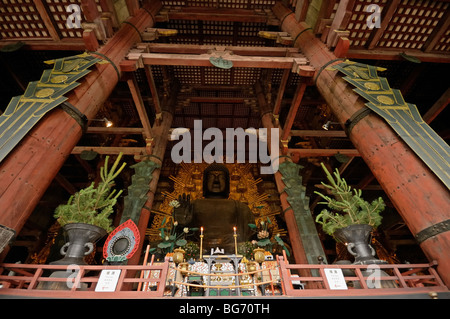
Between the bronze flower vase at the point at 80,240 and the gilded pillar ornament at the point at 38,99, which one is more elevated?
the gilded pillar ornament at the point at 38,99

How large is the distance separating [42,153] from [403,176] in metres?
4.99

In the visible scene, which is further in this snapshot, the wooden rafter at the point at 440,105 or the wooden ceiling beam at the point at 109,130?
the wooden ceiling beam at the point at 109,130

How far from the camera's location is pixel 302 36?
6.55 m

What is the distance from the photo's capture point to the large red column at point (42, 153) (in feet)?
8.89

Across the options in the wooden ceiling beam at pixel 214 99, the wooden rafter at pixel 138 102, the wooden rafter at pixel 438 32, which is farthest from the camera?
the wooden ceiling beam at pixel 214 99

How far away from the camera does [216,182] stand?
390 inches

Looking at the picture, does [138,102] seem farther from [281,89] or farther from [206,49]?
[281,89]

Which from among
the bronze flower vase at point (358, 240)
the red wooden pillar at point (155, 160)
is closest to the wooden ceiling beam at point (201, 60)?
the red wooden pillar at point (155, 160)

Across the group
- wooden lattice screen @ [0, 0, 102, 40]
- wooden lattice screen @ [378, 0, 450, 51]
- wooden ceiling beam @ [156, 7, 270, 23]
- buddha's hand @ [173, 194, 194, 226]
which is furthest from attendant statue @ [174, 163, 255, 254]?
wooden lattice screen @ [378, 0, 450, 51]

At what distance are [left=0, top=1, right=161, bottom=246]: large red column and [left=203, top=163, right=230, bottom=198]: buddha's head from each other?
587 cm

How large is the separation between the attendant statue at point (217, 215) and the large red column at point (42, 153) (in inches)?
180

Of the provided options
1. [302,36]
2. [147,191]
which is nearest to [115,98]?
→ [147,191]

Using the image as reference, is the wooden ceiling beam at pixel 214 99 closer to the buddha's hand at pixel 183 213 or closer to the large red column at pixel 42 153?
the buddha's hand at pixel 183 213
